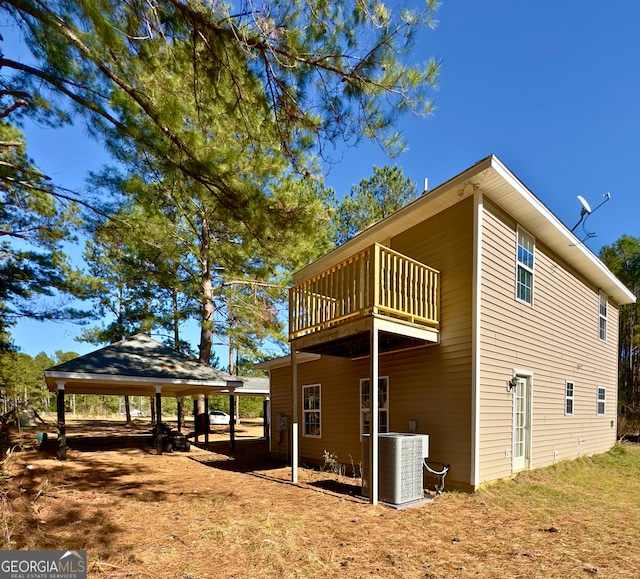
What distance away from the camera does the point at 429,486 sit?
6.80 m

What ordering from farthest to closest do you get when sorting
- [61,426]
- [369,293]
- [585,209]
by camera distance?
[61,426], [585,209], [369,293]

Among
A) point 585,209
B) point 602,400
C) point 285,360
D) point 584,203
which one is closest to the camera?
point 584,203

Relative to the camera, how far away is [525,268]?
8.16 metres

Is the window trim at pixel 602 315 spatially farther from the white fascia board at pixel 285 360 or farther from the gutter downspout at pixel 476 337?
the white fascia board at pixel 285 360

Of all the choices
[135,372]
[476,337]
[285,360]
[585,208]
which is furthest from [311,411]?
[585,208]

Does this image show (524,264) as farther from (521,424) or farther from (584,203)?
(521,424)

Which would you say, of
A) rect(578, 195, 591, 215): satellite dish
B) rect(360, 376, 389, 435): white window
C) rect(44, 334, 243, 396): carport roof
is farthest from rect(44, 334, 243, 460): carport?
rect(578, 195, 591, 215): satellite dish

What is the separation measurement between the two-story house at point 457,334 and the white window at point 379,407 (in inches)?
1.2

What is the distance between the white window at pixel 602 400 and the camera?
39.0ft

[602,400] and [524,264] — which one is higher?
[524,264]

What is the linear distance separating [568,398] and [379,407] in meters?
5.06

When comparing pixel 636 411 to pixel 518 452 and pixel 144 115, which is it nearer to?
pixel 518 452

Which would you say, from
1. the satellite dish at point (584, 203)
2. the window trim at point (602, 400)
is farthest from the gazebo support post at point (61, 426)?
the window trim at point (602, 400)

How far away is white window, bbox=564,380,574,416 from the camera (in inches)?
378
